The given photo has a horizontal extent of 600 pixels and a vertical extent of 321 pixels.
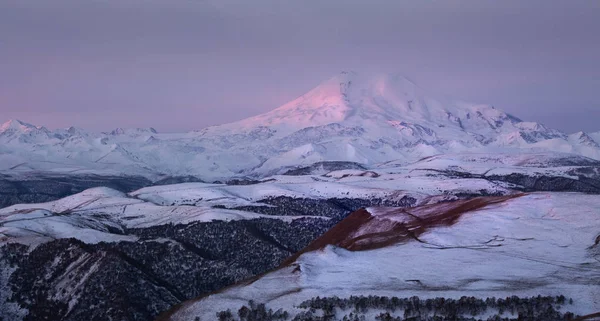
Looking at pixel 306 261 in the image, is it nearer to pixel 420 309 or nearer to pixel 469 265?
pixel 469 265

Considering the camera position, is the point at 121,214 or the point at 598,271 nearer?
the point at 598,271

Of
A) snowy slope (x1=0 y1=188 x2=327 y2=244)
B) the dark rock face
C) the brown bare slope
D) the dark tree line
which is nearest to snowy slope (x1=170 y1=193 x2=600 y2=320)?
the dark tree line

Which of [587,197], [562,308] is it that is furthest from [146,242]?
[562,308]

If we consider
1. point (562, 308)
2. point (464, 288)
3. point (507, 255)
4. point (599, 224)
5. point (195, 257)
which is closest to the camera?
point (562, 308)

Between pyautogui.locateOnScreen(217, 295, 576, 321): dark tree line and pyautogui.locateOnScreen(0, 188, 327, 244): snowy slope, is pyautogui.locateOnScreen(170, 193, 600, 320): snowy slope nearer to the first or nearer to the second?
pyautogui.locateOnScreen(217, 295, 576, 321): dark tree line

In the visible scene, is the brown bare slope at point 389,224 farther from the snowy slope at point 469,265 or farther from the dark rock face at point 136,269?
the dark rock face at point 136,269

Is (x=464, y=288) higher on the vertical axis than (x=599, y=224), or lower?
lower

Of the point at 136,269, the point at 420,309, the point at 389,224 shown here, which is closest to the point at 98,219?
the point at 136,269

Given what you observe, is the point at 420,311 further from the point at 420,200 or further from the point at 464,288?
the point at 420,200
